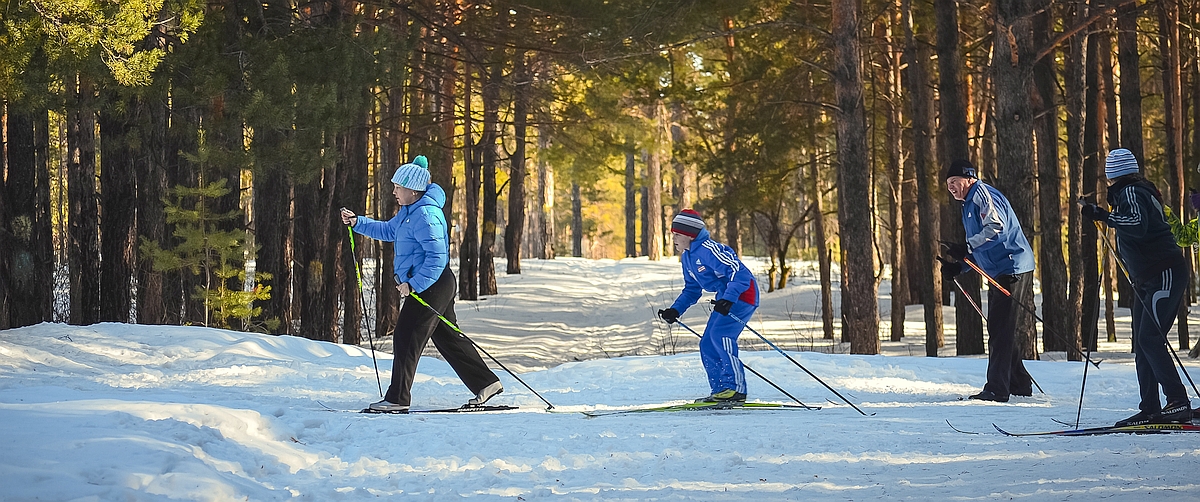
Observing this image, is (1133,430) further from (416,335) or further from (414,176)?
(414,176)

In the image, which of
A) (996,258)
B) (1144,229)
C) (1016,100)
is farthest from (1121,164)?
(1016,100)

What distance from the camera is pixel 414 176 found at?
8242 mm

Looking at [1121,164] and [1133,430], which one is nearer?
[1133,430]

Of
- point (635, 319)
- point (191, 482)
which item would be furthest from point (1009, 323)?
point (635, 319)

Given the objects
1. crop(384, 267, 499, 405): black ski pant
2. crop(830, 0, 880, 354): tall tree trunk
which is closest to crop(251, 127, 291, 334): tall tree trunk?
crop(384, 267, 499, 405): black ski pant

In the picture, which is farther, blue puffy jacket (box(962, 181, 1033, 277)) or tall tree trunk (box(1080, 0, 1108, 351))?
tall tree trunk (box(1080, 0, 1108, 351))

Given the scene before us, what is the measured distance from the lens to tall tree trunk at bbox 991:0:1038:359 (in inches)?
493

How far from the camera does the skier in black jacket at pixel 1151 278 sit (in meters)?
6.79

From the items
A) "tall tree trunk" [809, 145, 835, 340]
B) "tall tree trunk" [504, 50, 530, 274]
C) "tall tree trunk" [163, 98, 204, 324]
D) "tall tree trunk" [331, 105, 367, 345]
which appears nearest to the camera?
"tall tree trunk" [163, 98, 204, 324]

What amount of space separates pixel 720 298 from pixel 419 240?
8.08ft

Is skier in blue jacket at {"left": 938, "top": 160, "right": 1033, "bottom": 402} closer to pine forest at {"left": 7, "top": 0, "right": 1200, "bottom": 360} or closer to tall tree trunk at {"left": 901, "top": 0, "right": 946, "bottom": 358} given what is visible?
pine forest at {"left": 7, "top": 0, "right": 1200, "bottom": 360}

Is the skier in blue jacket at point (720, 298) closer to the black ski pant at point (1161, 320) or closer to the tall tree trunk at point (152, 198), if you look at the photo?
the black ski pant at point (1161, 320)

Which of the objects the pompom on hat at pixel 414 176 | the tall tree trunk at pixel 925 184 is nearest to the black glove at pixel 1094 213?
the pompom on hat at pixel 414 176

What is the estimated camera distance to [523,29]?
59.8 feet
